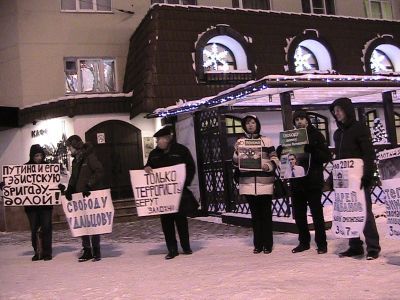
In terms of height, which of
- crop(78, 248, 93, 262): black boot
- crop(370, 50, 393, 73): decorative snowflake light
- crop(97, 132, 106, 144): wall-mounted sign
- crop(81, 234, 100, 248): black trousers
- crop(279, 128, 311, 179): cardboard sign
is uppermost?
crop(370, 50, 393, 73): decorative snowflake light

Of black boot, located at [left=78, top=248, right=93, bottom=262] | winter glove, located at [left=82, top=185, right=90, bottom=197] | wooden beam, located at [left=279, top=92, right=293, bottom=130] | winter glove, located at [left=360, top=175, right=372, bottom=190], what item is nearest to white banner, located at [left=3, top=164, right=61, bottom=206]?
winter glove, located at [left=82, top=185, right=90, bottom=197]

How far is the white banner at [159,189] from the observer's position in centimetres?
745

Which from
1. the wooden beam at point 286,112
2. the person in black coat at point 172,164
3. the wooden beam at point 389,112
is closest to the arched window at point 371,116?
the wooden beam at point 389,112

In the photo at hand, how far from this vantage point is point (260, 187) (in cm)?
716

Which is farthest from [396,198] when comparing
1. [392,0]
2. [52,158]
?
[392,0]

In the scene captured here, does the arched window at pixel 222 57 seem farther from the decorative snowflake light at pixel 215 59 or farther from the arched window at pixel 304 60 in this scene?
the arched window at pixel 304 60

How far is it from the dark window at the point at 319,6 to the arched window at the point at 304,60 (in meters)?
3.11

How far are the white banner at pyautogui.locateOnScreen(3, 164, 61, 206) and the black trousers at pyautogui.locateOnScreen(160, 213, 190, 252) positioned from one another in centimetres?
190

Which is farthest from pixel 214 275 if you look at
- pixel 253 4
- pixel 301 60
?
pixel 253 4

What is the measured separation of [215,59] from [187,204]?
8.83 metres

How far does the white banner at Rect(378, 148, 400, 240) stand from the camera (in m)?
5.81

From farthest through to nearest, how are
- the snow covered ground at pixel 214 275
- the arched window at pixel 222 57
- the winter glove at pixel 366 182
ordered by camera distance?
the arched window at pixel 222 57, the winter glove at pixel 366 182, the snow covered ground at pixel 214 275

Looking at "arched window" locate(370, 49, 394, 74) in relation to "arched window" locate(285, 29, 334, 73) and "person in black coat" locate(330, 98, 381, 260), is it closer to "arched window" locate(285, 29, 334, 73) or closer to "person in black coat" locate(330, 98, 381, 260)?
"arched window" locate(285, 29, 334, 73)

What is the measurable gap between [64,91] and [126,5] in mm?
3573
